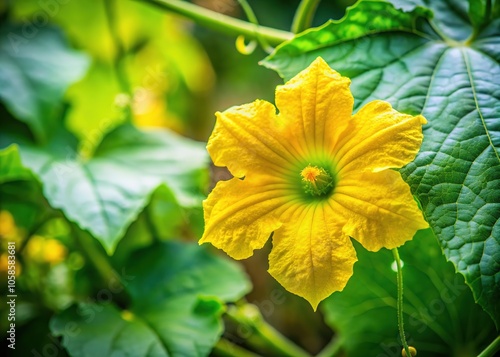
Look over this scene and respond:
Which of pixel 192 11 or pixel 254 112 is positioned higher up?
pixel 192 11

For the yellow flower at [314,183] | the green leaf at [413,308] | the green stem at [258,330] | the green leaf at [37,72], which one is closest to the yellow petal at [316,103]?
the yellow flower at [314,183]

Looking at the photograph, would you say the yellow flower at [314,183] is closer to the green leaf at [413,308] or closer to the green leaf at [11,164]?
the green leaf at [413,308]

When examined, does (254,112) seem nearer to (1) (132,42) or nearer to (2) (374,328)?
(2) (374,328)

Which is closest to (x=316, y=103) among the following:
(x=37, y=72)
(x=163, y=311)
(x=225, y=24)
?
(x=225, y=24)

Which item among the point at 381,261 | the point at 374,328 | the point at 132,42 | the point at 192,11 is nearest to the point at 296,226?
the point at 381,261

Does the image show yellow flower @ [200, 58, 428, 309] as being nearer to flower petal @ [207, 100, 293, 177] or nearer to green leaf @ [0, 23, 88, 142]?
flower petal @ [207, 100, 293, 177]

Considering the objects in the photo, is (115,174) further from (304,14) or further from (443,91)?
(443,91)
